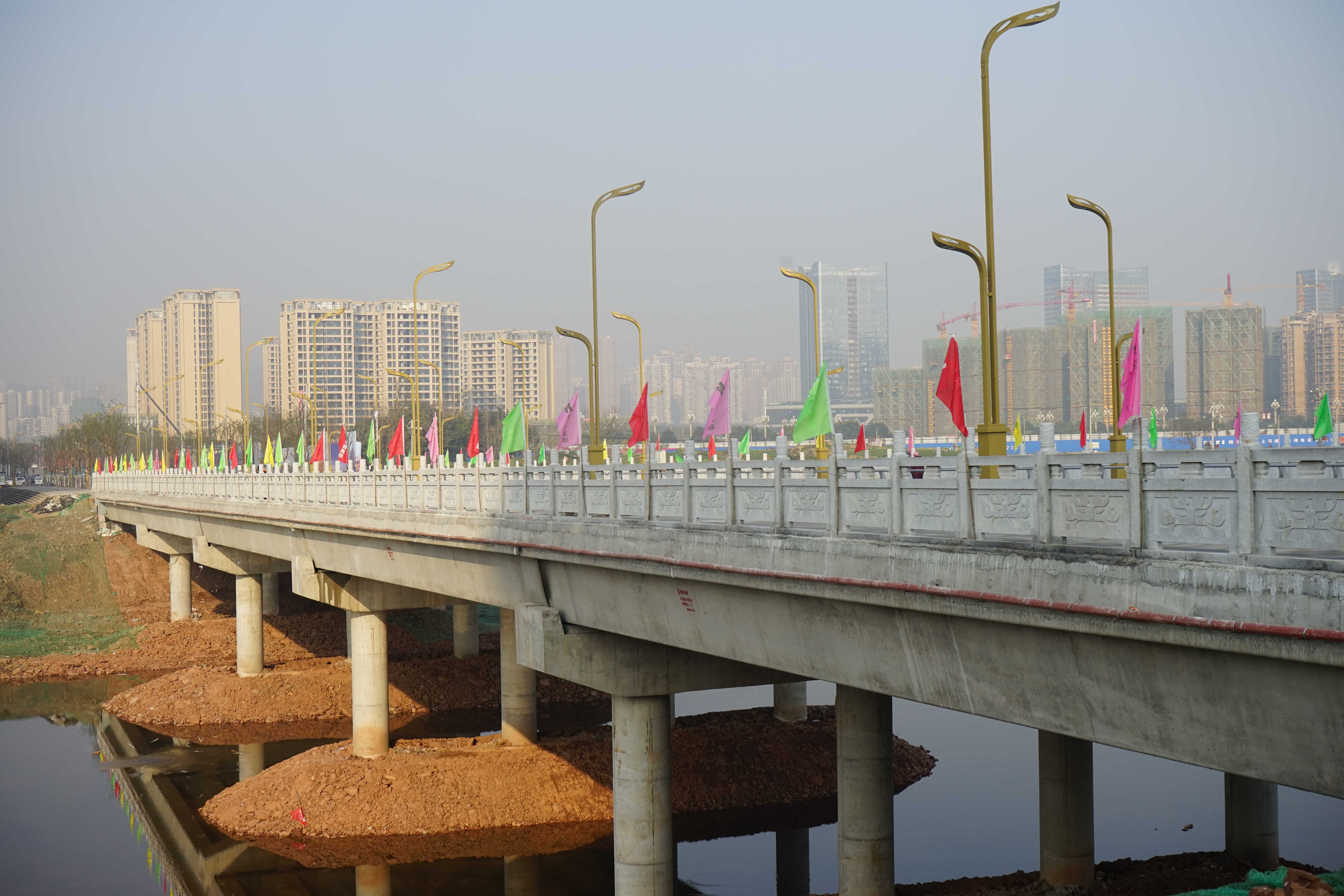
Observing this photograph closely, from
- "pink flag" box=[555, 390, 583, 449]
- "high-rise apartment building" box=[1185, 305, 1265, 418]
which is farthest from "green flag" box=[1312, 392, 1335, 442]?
"high-rise apartment building" box=[1185, 305, 1265, 418]

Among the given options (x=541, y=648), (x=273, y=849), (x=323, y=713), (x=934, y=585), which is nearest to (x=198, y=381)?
(x=323, y=713)

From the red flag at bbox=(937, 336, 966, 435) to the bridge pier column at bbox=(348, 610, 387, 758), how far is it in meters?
18.6

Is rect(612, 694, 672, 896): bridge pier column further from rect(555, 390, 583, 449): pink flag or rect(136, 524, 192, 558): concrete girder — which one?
rect(136, 524, 192, 558): concrete girder

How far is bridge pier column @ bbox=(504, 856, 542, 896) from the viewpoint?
22016mm

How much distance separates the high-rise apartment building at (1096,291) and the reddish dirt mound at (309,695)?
4591 centimetres

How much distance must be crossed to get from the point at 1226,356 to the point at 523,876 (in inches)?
2027

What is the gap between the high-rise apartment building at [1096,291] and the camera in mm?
79750

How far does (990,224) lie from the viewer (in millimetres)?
12828

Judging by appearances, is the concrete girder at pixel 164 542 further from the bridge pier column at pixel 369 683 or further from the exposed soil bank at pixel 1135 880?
the exposed soil bank at pixel 1135 880

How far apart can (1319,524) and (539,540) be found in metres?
12.5

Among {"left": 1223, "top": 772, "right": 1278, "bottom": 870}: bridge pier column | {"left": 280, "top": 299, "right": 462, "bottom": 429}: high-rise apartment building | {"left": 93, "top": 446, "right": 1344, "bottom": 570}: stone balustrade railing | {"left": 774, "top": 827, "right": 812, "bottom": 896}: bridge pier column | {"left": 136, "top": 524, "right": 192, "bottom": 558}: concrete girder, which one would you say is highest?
{"left": 280, "top": 299, "right": 462, "bottom": 429}: high-rise apartment building

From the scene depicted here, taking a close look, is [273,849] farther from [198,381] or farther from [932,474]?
[198,381]

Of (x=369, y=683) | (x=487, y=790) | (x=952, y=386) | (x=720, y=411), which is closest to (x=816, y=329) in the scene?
(x=720, y=411)

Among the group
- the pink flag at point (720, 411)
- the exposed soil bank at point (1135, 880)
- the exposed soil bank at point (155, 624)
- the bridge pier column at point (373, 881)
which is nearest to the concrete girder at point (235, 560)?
the exposed soil bank at point (155, 624)
